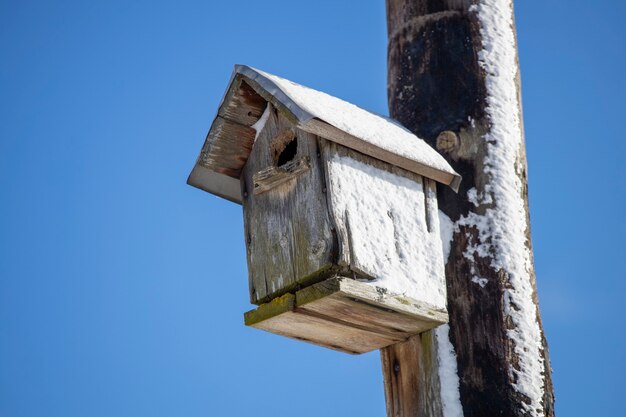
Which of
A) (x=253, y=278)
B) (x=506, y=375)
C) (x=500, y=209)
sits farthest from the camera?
(x=253, y=278)

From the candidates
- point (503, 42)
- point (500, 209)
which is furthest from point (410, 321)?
point (503, 42)

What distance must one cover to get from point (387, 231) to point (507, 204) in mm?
477

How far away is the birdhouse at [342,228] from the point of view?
4004mm

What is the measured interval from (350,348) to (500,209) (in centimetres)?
87

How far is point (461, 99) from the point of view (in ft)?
14.3

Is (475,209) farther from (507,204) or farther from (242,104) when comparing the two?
(242,104)

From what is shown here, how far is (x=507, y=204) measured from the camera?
4160 millimetres

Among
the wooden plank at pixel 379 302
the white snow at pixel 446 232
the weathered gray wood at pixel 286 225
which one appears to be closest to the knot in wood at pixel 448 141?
the white snow at pixel 446 232

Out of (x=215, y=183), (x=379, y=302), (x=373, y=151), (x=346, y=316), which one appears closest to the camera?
(x=379, y=302)

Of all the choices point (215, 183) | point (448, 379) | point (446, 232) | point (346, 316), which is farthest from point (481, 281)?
point (215, 183)

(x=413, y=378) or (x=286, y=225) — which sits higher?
(x=286, y=225)

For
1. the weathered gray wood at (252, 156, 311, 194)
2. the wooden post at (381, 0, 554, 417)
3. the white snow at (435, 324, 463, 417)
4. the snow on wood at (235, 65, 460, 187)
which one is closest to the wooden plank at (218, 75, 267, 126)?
the snow on wood at (235, 65, 460, 187)

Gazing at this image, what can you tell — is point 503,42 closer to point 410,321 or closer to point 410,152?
point 410,152

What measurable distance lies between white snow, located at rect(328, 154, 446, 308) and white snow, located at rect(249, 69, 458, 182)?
0.41 ft
